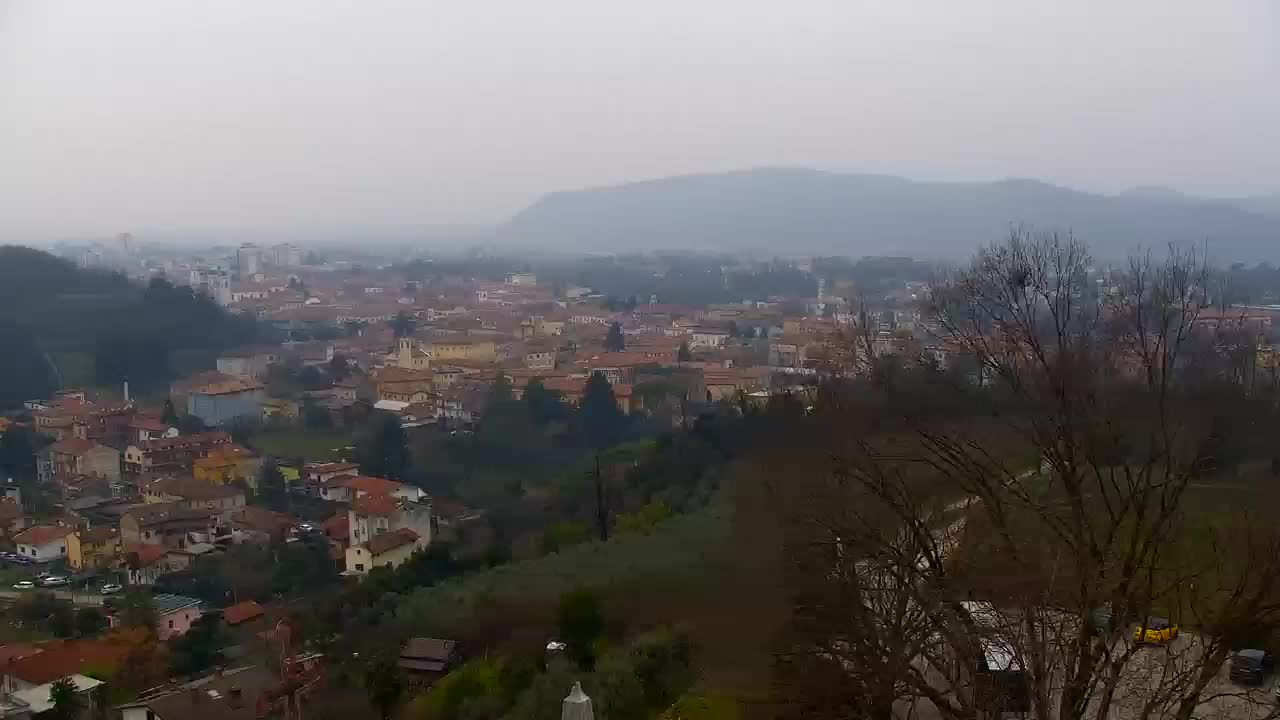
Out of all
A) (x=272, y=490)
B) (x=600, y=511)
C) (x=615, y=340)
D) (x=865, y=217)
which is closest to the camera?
(x=600, y=511)

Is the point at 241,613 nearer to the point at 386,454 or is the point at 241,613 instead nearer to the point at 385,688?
the point at 385,688

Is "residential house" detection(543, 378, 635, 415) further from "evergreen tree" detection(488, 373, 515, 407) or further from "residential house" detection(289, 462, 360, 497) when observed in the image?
"residential house" detection(289, 462, 360, 497)

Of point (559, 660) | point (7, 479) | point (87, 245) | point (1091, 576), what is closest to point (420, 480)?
point (7, 479)

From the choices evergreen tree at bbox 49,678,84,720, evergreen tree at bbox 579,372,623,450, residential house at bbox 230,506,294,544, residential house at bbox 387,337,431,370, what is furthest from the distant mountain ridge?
residential house at bbox 387,337,431,370

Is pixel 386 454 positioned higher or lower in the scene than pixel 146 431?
lower

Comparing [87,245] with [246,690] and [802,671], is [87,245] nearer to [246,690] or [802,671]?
[246,690]

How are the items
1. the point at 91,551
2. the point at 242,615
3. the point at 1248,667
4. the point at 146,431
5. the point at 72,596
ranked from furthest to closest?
the point at 146,431 → the point at 91,551 → the point at 72,596 → the point at 242,615 → the point at 1248,667

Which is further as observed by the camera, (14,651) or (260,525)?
(260,525)

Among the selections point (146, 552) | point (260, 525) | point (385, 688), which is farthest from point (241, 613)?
point (385, 688)
